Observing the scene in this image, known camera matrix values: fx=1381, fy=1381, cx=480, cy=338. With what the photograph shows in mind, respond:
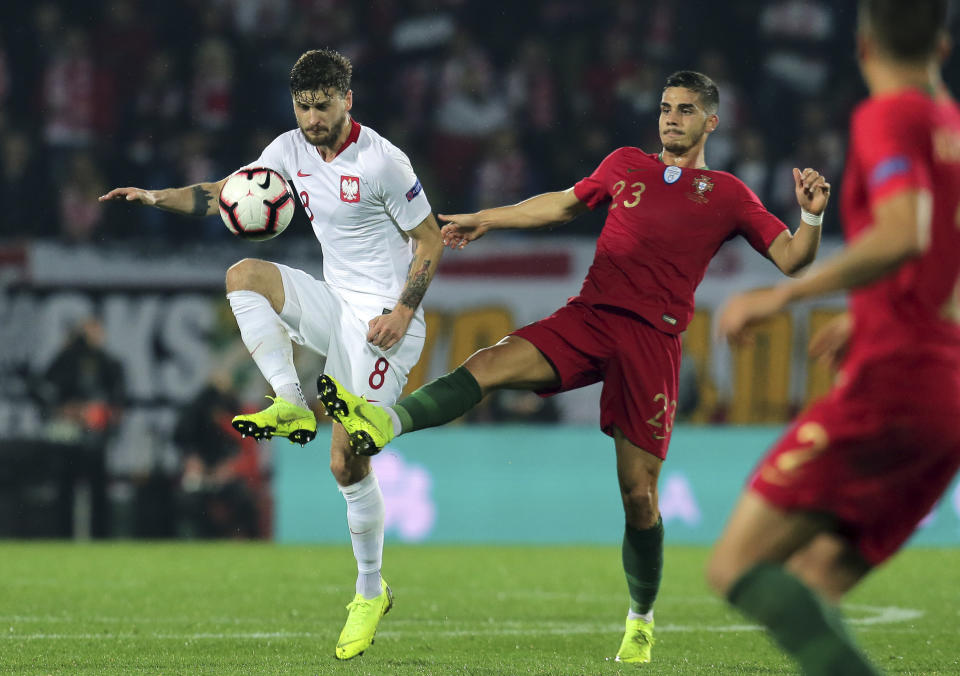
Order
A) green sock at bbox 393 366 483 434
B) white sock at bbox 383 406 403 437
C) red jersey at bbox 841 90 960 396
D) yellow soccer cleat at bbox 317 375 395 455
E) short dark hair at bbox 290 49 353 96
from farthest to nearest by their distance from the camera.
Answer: short dark hair at bbox 290 49 353 96 → green sock at bbox 393 366 483 434 → white sock at bbox 383 406 403 437 → yellow soccer cleat at bbox 317 375 395 455 → red jersey at bbox 841 90 960 396

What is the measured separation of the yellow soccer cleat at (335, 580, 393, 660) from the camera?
6289 millimetres

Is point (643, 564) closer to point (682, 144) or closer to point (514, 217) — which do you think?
point (514, 217)

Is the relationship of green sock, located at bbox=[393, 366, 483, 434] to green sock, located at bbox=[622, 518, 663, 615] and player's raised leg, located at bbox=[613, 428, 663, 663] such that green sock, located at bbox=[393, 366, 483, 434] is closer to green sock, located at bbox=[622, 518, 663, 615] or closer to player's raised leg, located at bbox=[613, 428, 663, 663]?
player's raised leg, located at bbox=[613, 428, 663, 663]

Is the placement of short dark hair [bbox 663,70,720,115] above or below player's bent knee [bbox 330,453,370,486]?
above

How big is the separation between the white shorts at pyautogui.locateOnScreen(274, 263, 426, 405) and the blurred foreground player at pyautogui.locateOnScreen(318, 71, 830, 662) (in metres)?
0.55

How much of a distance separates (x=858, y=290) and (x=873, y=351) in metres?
0.16

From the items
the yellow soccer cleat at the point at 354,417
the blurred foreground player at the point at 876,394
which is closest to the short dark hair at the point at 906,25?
the blurred foreground player at the point at 876,394

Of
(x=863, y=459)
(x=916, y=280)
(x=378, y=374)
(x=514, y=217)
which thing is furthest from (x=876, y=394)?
(x=378, y=374)

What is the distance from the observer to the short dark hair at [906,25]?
3428 millimetres

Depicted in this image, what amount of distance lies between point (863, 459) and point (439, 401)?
268 cm

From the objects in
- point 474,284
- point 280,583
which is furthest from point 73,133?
point 280,583

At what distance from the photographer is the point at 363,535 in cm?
679

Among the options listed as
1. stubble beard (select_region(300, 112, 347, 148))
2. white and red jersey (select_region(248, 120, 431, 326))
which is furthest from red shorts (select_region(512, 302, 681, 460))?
stubble beard (select_region(300, 112, 347, 148))

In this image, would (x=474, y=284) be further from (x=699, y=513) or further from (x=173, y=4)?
(x=173, y=4)
